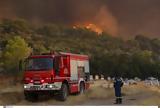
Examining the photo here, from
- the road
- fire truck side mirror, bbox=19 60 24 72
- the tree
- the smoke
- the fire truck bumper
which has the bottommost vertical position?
the road

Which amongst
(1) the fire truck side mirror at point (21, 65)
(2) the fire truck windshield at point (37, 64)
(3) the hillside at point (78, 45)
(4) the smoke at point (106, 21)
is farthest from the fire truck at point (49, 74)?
(4) the smoke at point (106, 21)

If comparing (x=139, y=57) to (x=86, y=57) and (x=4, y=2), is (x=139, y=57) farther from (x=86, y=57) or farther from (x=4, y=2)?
(x=4, y=2)

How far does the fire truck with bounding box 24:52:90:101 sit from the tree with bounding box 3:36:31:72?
342 millimetres

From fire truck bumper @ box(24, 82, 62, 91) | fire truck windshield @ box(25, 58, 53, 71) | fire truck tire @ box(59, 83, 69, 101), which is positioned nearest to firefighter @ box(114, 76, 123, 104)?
fire truck tire @ box(59, 83, 69, 101)

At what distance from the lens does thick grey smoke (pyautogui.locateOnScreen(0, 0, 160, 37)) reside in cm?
1673

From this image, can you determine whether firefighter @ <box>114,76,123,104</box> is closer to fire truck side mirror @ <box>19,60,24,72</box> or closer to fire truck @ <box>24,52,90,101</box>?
fire truck @ <box>24,52,90,101</box>

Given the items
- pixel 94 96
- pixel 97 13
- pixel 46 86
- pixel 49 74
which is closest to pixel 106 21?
pixel 97 13

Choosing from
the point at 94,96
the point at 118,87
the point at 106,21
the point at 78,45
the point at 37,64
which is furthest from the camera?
the point at 106,21

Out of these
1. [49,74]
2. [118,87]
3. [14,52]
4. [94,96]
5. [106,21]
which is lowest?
[94,96]

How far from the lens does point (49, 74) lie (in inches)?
637

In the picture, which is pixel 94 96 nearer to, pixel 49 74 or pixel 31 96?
pixel 49 74

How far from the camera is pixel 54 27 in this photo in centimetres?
1691

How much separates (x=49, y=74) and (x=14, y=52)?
1302mm

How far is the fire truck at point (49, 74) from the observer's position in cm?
1617
